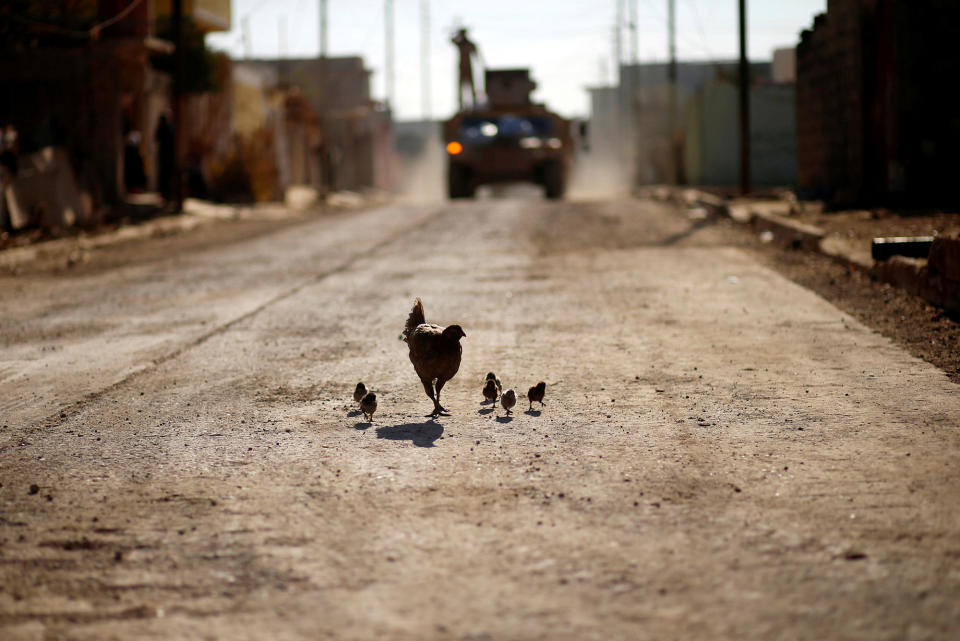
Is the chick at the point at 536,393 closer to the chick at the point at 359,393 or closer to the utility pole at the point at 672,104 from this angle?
the chick at the point at 359,393

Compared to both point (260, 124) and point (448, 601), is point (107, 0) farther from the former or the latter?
point (448, 601)

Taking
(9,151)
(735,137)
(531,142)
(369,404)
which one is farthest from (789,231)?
(735,137)

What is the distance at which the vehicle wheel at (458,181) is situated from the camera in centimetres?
Result: 3105

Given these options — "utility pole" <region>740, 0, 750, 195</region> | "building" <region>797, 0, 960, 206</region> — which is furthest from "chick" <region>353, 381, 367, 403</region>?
"utility pole" <region>740, 0, 750, 195</region>

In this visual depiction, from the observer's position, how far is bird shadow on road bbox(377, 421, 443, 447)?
4.68 m

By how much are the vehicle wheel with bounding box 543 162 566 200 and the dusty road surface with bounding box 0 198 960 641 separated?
22.2m

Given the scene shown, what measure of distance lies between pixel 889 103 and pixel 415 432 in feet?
43.8

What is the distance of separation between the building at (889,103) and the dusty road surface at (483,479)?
8090 millimetres

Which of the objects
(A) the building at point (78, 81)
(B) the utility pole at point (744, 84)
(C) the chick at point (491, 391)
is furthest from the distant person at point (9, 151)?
(B) the utility pole at point (744, 84)

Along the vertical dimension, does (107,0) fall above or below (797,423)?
above

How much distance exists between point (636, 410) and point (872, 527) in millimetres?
1835

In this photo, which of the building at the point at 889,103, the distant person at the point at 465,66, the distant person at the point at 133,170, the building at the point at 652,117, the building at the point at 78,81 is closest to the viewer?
the building at the point at 889,103

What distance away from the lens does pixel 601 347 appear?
6.93 metres

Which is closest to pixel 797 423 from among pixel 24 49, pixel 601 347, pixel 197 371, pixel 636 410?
pixel 636 410
